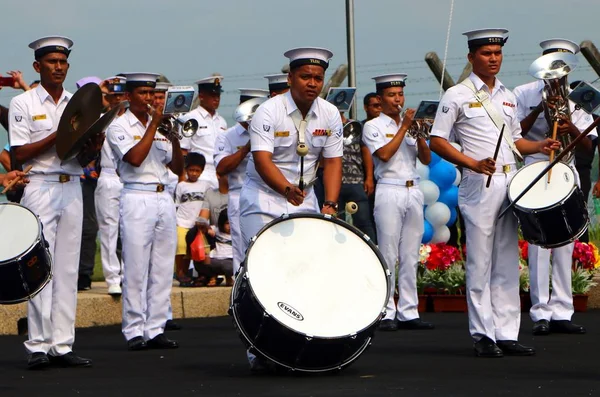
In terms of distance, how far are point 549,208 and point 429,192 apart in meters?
7.87

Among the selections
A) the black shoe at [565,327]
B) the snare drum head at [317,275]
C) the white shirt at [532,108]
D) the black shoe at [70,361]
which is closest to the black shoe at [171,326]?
the black shoe at [70,361]

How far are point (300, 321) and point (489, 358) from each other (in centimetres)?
Result: 177

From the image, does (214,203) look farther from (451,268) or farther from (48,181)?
(48,181)

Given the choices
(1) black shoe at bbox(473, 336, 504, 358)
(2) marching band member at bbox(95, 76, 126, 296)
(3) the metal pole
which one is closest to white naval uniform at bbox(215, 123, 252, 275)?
(2) marching band member at bbox(95, 76, 126, 296)

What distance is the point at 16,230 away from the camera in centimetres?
895

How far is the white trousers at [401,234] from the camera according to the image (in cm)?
1244

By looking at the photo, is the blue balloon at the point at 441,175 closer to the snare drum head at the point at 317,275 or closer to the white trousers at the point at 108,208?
the white trousers at the point at 108,208

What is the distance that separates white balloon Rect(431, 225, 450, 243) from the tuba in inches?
257

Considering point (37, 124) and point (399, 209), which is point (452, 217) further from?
point (37, 124)

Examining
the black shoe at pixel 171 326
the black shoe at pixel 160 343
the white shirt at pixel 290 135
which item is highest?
the white shirt at pixel 290 135

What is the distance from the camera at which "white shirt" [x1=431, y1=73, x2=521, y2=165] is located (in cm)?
966

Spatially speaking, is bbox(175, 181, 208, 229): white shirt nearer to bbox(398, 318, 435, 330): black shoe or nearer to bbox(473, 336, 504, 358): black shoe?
bbox(398, 318, 435, 330): black shoe

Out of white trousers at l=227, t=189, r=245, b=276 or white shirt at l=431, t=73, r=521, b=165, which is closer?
white shirt at l=431, t=73, r=521, b=165

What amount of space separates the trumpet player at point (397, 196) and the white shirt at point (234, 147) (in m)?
1.14
